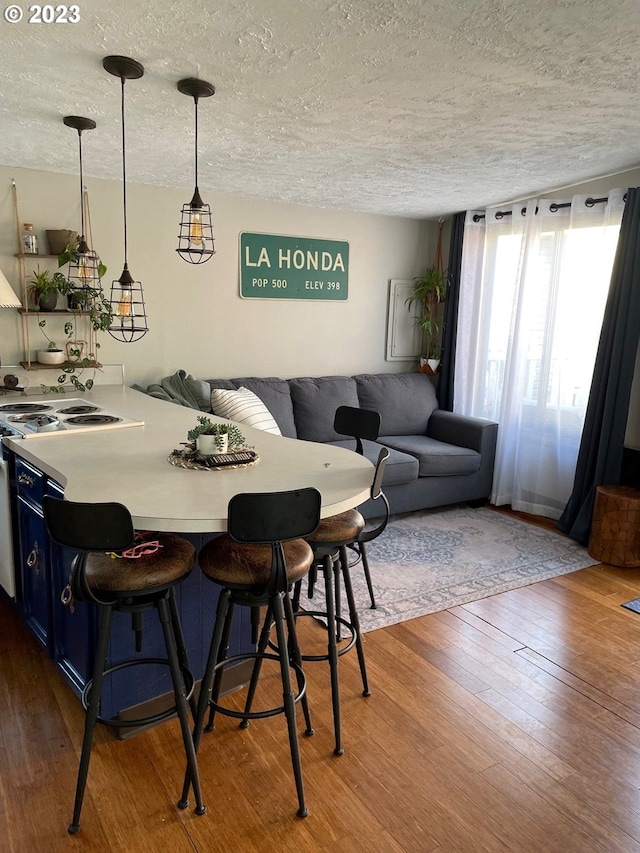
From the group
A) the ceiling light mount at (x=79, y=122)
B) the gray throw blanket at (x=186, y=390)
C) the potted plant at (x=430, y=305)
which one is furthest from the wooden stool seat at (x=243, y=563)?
the potted plant at (x=430, y=305)

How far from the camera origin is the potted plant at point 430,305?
5301mm

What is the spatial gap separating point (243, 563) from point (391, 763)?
92 cm

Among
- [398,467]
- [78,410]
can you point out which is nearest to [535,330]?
[398,467]

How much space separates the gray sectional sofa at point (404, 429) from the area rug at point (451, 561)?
211 millimetres

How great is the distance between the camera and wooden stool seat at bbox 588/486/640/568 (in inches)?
147

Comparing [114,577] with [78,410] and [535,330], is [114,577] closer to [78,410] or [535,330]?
[78,410]

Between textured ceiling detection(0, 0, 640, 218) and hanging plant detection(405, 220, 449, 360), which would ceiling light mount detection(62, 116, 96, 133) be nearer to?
textured ceiling detection(0, 0, 640, 218)

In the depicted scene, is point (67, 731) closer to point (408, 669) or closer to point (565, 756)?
point (408, 669)

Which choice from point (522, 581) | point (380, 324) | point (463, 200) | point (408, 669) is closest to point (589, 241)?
point (463, 200)

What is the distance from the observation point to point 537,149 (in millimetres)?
3244

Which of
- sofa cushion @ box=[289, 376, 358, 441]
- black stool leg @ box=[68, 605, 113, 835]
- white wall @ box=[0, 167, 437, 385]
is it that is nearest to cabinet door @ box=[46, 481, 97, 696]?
black stool leg @ box=[68, 605, 113, 835]

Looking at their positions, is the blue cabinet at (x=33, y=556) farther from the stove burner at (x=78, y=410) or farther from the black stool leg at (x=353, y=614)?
the black stool leg at (x=353, y=614)

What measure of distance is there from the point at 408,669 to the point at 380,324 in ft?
11.1

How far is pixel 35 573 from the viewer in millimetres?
2533
